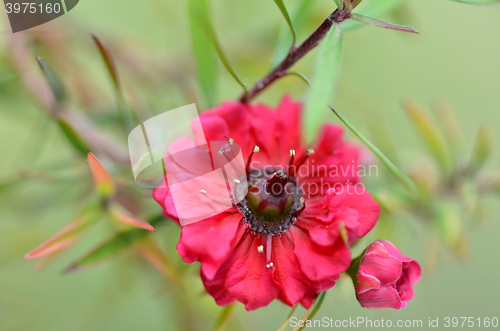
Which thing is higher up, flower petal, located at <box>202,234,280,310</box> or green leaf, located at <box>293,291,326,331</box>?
flower petal, located at <box>202,234,280,310</box>

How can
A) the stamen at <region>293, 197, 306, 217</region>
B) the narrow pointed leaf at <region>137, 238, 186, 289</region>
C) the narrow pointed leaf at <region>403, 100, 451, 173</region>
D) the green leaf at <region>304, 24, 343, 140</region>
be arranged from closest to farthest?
the green leaf at <region>304, 24, 343, 140</region> < the stamen at <region>293, 197, 306, 217</region> < the narrow pointed leaf at <region>137, 238, 186, 289</region> < the narrow pointed leaf at <region>403, 100, 451, 173</region>

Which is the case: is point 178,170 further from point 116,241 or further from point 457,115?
point 457,115

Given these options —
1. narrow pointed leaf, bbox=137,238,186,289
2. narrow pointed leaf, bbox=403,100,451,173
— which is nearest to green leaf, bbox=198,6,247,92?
narrow pointed leaf, bbox=137,238,186,289

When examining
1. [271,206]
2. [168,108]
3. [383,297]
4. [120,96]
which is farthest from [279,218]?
[168,108]

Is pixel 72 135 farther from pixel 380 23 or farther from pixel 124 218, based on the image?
pixel 380 23

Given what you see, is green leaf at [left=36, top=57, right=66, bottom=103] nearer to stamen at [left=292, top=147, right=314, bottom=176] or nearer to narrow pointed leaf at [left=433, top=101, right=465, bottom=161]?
stamen at [left=292, top=147, right=314, bottom=176]

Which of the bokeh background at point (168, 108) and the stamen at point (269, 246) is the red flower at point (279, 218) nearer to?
the stamen at point (269, 246)

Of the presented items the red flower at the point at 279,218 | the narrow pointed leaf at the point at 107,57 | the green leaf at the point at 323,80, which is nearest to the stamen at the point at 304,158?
the red flower at the point at 279,218
